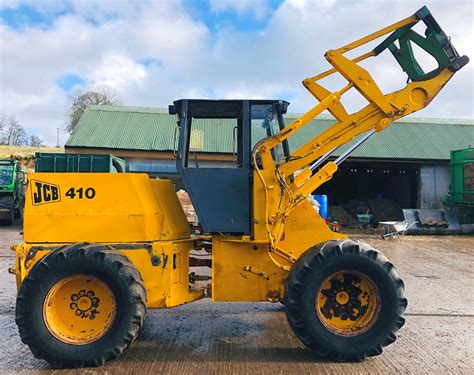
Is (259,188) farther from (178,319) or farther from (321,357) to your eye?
(178,319)

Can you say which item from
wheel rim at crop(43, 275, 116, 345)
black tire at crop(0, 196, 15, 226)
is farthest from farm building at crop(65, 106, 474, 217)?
wheel rim at crop(43, 275, 116, 345)

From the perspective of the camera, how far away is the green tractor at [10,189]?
17688mm

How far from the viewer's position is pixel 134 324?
4160mm

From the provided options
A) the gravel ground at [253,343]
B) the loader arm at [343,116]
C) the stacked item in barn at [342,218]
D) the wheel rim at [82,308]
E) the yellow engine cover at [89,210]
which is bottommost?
the gravel ground at [253,343]

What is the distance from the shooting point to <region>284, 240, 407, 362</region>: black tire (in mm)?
4258

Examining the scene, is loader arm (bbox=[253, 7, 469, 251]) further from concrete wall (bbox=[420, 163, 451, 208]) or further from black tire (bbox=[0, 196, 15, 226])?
concrete wall (bbox=[420, 163, 451, 208])

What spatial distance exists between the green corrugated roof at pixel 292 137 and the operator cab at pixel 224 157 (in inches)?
538

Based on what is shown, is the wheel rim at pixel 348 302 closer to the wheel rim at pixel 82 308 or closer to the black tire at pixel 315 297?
the black tire at pixel 315 297

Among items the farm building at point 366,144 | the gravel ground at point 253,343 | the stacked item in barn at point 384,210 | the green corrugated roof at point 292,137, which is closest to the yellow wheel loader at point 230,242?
the gravel ground at point 253,343

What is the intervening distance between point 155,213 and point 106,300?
0.99 meters

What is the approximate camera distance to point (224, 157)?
5191 mm

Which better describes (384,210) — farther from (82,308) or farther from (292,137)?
(82,308)

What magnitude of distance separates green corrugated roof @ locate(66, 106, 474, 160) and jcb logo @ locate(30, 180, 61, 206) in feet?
45.7

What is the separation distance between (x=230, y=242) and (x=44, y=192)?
2.01 meters
